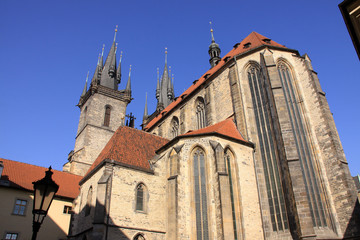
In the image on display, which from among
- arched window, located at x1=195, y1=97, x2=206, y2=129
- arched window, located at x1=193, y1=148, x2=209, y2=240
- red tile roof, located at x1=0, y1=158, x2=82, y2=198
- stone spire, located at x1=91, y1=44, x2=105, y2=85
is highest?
stone spire, located at x1=91, y1=44, x2=105, y2=85

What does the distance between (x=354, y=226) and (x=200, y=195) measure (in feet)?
22.8

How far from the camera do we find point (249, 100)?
18.7 meters

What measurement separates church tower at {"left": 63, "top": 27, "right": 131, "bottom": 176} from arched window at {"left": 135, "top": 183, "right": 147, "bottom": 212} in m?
14.2

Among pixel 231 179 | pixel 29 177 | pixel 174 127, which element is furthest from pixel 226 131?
pixel 29 177

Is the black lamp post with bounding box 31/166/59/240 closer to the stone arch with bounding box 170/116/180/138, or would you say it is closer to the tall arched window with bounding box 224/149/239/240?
the tall arched window with bounding box 224/149/239/240

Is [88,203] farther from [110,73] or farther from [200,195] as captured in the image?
[110,73]

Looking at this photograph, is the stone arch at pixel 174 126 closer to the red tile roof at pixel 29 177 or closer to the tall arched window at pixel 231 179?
the red tile roof at pixel 29 177

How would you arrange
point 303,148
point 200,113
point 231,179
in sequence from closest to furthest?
point 231,179
point 303,148
point 200,113

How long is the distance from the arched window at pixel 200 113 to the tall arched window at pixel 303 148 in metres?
6.61

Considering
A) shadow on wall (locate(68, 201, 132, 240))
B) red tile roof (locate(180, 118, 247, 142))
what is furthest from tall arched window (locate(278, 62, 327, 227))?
shadow on wall (locate(68, 201, 132, 240))

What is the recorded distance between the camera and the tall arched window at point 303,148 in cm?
1410

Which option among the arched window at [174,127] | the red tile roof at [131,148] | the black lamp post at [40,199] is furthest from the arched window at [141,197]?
the arched window at [174,127]

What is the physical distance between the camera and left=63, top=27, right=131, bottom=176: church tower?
30.2 metres

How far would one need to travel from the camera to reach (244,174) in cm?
1557
